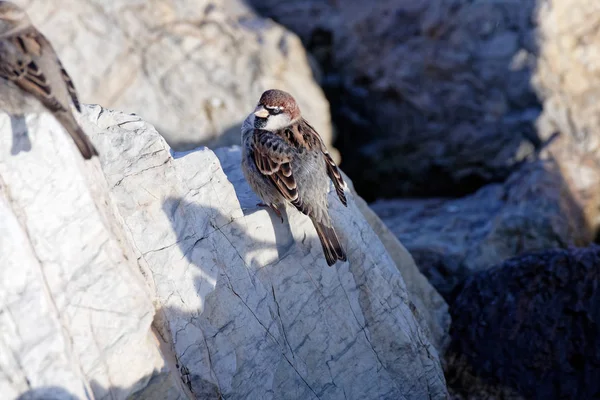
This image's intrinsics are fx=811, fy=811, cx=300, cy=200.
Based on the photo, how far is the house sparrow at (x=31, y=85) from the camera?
3914mm

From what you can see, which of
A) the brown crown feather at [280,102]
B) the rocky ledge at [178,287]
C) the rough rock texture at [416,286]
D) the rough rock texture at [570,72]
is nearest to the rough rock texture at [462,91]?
the rough rock texture at [570,72]

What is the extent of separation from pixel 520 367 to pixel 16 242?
3.85 m

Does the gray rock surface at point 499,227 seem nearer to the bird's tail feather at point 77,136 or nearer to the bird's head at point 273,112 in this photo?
the bird's head at point 273,112

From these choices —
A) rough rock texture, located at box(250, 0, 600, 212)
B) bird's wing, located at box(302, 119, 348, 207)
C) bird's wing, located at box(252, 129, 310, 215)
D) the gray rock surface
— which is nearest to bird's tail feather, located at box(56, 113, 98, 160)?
bird's wing, located at box(252, 129, 310, 215)

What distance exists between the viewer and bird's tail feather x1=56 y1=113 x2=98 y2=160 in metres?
3.93

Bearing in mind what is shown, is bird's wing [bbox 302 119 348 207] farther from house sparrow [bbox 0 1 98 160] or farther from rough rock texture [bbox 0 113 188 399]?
house sparrow [bbox 0 1 98 160]

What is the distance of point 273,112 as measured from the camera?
547 cm

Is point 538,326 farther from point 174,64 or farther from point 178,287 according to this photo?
point 174,64

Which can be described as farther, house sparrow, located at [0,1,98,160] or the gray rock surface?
the gray rock surface

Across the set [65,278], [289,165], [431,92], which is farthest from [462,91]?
[65,278]

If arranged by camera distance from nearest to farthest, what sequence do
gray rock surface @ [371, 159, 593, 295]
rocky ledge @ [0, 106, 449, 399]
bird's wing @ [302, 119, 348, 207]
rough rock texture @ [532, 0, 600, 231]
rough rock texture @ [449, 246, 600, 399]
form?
rocky ledge @ [0, 106, 449, 399] → bird's wing @ [302, 119, 348, 207] → rough rock texture @ [449, 246, 600, 399] → gray rock surface @ [371, 159, 593, 295] → rough rock texture @ [532, 0, 600, 231]

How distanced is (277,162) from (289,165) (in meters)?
0.08

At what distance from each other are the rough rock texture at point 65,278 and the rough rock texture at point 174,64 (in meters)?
4.96

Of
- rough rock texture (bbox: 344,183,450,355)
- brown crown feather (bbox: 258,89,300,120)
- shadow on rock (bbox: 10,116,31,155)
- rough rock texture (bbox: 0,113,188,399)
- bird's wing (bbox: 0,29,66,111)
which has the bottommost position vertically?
rough rock texture (bbox: 344,183,450,355)
